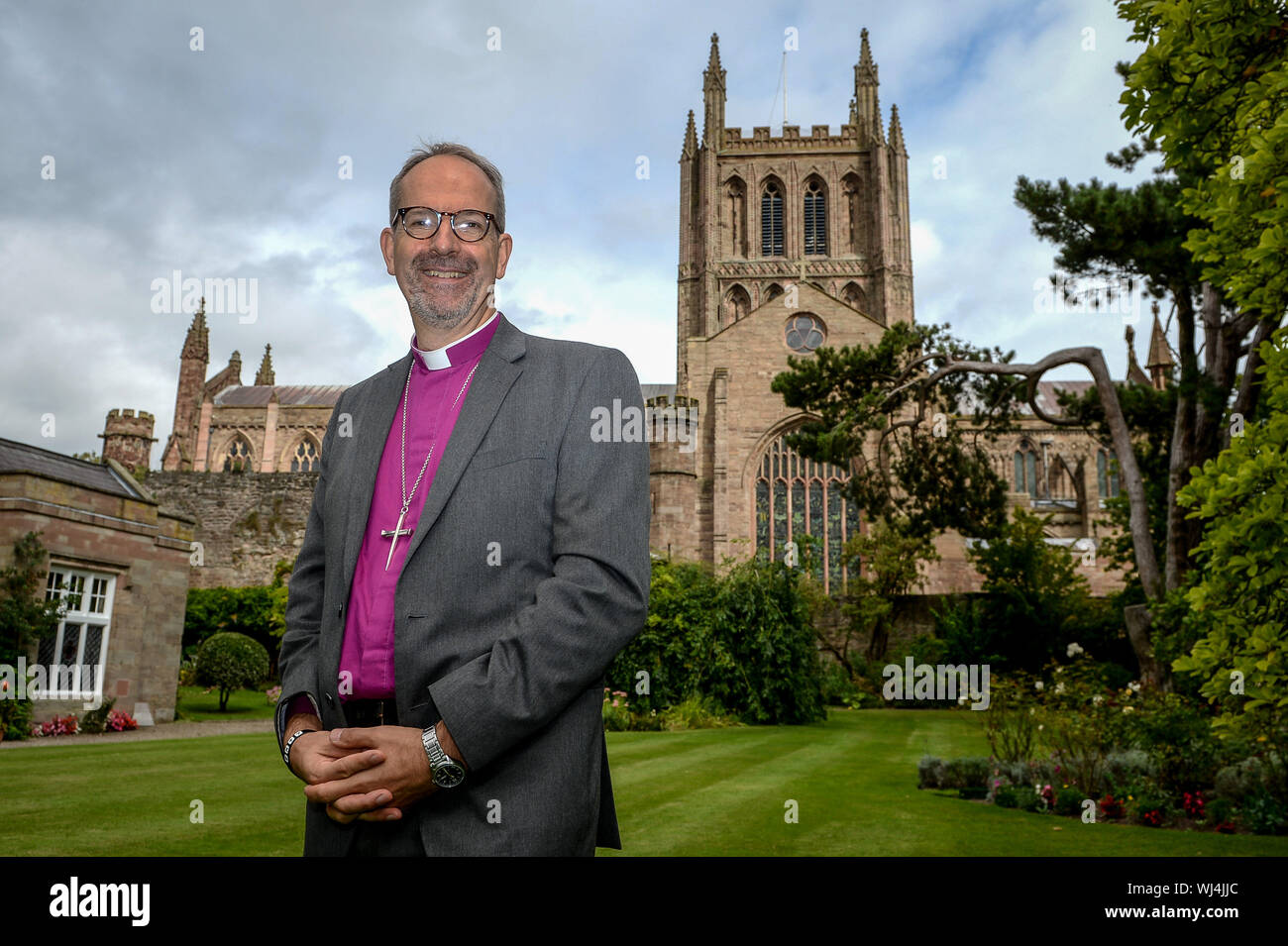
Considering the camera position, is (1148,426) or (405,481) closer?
(405,481)

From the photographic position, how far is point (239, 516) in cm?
2594

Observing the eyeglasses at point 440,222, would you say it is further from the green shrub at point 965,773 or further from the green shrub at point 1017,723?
the green shrub at point 1017,723

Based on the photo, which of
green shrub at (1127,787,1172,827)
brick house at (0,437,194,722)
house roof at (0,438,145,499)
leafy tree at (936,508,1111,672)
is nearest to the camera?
green shrub at (1127,787,1172,827)

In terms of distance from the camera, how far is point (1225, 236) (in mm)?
4703

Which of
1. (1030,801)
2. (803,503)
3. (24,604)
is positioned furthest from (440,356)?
(803,503)

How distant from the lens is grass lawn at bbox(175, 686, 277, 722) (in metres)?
15.5

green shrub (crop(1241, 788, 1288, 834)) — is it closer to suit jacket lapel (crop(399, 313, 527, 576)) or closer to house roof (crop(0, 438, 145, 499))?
suit jacket lapel (crop(399, 313, 527, 576))

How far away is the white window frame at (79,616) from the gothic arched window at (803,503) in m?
18.8

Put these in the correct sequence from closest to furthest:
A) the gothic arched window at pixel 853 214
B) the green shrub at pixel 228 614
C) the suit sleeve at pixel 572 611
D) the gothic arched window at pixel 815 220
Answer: the suit sleeve at pixel 572 611
the green shrub at pixel 228 614
the gothic arched window at pixel 853 214
the gothic arched window at pixel 815 220

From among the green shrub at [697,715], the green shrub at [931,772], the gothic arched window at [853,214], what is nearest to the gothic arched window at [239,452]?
the gothic arched window at [853,214]

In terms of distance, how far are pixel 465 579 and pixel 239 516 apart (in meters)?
26.9

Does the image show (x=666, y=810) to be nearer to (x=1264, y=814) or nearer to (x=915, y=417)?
(x=1264, y=814)

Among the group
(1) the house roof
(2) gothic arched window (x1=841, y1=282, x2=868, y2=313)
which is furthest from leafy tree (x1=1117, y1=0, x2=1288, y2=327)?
(2) gothic arched window (x1=841, y1=282, x2=868, y2=313)

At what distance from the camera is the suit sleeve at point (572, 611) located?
1.48 meters
